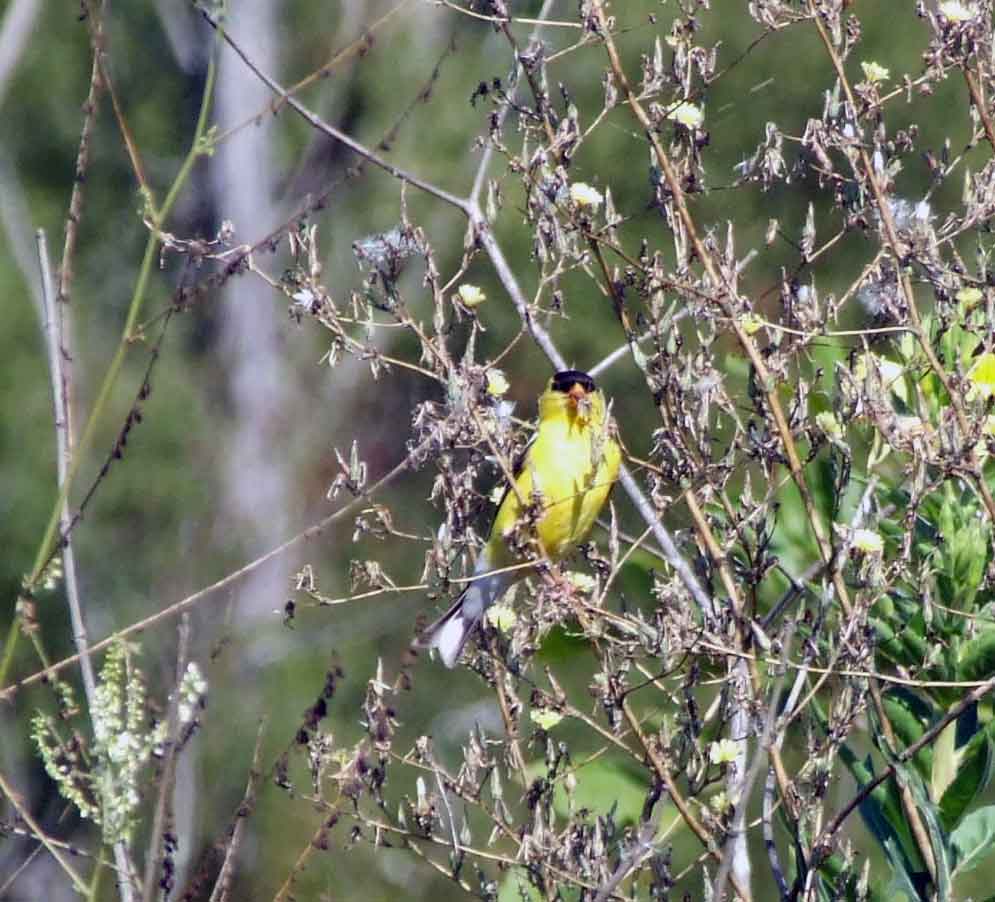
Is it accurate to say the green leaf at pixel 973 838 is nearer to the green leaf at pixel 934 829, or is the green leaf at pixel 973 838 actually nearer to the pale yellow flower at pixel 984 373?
the green leaf at pixel 934 829

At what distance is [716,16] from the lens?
10.2m

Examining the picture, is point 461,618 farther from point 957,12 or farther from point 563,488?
point 957,12

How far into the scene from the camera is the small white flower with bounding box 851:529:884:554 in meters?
1.72

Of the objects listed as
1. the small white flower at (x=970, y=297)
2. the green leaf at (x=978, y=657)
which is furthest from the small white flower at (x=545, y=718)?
the small white flower at (x=970, y=297)

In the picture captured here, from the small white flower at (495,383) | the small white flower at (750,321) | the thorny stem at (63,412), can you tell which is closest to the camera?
the thorny stem at (63,412)

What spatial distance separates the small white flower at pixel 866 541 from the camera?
67.8 inches

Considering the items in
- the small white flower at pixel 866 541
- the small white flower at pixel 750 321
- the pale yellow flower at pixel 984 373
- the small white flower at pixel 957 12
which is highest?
the small white flower at pixel 957 12

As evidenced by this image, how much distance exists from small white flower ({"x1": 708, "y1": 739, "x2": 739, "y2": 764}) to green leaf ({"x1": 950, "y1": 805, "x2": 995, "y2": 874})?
0.36 metres

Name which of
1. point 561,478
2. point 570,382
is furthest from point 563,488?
point 570,382

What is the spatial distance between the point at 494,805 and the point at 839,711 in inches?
18.6

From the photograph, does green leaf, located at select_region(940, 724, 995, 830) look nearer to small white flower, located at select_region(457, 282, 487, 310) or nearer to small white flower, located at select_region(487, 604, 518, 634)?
small white flower, located at select_region(487, 604, 518, 634)

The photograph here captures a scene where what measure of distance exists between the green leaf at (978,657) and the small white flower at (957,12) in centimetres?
79

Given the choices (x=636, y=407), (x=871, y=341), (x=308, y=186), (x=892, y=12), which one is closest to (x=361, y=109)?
(x=308, y=186)

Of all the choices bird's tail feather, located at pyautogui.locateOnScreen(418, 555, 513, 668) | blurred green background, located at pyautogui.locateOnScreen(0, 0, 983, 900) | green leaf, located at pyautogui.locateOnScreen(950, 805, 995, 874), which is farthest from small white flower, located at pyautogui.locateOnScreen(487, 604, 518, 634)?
blurred green background, located at pyautogui.locateOnScreen(0, 0, 983, 900)
